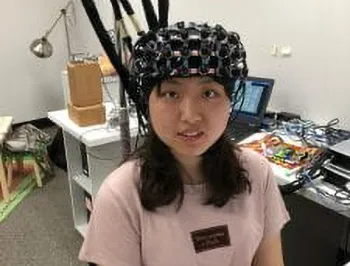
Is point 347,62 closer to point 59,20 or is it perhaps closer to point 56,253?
point 56,253

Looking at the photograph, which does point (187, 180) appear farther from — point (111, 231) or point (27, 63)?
point (27, 63)

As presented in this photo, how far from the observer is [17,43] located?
4.13 m

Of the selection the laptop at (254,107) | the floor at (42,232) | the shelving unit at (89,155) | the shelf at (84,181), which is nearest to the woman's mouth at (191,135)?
the shelving unit at (89,155)

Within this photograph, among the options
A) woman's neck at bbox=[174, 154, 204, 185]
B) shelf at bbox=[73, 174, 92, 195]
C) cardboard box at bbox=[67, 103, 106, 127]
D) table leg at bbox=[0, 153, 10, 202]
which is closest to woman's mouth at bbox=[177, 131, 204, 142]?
woman's neck at bbox=[174, 154, 204, 185]

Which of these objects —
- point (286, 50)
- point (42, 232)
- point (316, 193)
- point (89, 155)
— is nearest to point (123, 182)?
point (316, 193)

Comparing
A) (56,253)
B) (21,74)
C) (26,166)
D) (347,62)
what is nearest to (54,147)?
(26,166)

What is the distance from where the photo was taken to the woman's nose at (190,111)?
0.78m

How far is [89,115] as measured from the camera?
2205mm

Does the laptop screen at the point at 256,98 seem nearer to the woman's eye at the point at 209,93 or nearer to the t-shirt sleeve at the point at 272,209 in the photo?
the t-shirt sleeve at the point at 272,209

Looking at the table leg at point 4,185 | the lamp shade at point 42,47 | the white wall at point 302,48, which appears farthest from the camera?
the lamp shade at point 42,47

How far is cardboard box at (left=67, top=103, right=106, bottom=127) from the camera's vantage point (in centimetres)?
220

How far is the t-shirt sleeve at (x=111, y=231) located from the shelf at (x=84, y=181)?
59.6 inches

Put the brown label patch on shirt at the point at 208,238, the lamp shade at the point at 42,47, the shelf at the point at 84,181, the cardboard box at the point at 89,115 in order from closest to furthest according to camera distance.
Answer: the brown label patch on shirt at the point at 208,238
the cardboard box at the point at 89,115
the shelf at the point at 84,181
the lamp shade at the point at 42,47

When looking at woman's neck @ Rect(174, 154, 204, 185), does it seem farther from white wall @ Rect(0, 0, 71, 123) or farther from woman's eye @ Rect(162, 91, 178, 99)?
white wall @ Rect(0, 0, 71, 123)
